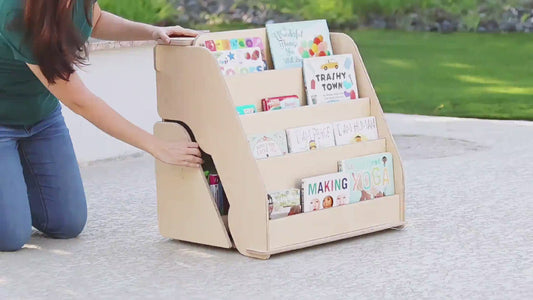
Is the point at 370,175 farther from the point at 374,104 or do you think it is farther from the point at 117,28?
the point at 117,28

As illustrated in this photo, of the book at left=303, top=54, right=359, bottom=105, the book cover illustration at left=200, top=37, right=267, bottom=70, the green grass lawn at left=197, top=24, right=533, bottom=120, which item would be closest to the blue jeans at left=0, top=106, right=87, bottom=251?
the book cover illustration at left=200, top=37, right=267, bottom=70

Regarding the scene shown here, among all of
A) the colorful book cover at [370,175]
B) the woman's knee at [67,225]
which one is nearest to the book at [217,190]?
the colorful book cover at [370,175]

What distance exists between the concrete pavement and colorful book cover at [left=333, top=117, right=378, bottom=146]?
0.36m

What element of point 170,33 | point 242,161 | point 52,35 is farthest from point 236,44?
point 52,35

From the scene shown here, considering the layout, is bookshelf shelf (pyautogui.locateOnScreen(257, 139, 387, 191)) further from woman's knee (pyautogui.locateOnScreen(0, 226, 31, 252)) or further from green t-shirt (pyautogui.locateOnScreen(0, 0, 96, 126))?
woman's knee (pyautogui.locateOnScreen(0, 226, 31, 252))

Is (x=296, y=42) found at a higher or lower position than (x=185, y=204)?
higher

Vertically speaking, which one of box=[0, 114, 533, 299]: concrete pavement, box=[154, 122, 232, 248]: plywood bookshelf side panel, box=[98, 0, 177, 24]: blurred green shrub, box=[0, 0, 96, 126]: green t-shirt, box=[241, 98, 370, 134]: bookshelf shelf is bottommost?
box=[0, 114, 533, 299]: concrete pavement

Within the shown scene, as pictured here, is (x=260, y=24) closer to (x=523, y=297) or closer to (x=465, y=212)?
(x=465, y=212)

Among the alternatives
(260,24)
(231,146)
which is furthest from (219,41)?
(260,24)

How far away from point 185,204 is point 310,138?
501 mm

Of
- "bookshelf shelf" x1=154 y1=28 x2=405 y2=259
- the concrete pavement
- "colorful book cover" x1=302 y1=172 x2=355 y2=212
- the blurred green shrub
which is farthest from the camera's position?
the blurred green shrub

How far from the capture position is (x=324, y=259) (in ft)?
12.1

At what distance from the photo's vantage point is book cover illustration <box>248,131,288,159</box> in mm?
3703

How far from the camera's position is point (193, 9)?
38.0ft
